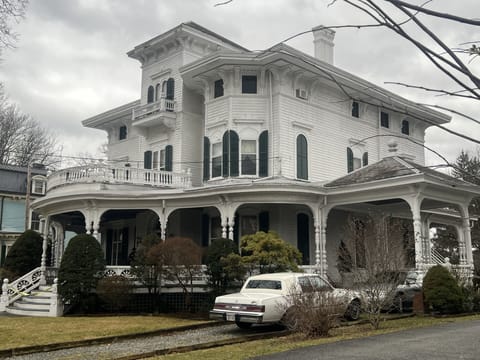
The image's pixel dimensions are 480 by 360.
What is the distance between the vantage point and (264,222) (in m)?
22.3

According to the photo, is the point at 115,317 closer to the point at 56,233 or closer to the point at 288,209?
the point at 288,209

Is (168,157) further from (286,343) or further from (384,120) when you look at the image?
(286,343)

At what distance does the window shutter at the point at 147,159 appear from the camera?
26.5 metres

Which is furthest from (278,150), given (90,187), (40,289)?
(40,289)

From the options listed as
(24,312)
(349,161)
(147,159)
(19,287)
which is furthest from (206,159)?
(24,312)

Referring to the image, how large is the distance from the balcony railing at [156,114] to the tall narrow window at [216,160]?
9.52 feet

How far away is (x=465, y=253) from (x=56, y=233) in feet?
68.5

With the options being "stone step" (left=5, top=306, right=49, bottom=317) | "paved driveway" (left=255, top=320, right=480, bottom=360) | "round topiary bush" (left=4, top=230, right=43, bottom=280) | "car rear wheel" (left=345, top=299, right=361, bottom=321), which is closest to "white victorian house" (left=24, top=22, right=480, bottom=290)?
"round topiary bush" (left=4, top=230, right=43, bottom=280)

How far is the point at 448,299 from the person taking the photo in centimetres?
1598

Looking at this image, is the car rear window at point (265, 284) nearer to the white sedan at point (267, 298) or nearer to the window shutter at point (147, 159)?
the white sedan at point (267, 298)

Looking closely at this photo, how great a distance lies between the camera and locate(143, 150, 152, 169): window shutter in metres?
26.5

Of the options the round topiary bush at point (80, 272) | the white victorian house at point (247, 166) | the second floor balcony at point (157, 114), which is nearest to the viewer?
the round topiary bush at point (80, 272)

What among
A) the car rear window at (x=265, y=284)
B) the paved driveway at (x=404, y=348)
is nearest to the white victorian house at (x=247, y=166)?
the car rear window at (x=265, y=284)

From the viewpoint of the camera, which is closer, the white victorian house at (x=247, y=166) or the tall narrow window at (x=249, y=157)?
the white victorian house at (x=247, y=166)
